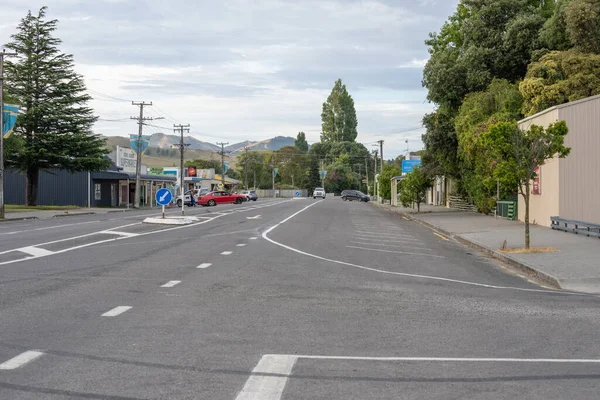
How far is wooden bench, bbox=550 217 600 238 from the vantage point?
71.3 ft

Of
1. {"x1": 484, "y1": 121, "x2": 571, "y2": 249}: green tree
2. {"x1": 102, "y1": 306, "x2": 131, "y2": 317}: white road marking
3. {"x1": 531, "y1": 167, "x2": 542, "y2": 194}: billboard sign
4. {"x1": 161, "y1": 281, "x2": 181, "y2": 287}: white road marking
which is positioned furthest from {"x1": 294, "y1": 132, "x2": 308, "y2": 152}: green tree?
{"x1": 102, "y1": 306, "x2": 131, "y2": 317}: white road marking

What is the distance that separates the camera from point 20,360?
6.16 m

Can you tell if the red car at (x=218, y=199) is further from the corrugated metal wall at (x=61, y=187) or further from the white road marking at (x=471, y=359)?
the white road marking at (x=471, y=359)

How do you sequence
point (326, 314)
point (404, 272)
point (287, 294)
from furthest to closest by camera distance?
point (404, 272), point (287, 294), point (326, 314)

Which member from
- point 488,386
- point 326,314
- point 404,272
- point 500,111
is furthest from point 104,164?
point 488,386

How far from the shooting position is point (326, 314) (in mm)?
8852

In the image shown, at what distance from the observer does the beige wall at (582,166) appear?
26062mm

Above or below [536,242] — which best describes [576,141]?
above

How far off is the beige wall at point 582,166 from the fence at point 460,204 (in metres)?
17.4

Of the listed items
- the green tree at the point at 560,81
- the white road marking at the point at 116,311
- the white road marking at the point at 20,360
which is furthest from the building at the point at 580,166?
the white road marking at the point at 20,360

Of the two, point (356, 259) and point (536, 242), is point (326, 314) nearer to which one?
point (356, 259)

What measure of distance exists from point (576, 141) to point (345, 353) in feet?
73.8

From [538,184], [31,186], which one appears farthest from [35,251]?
[31,186]

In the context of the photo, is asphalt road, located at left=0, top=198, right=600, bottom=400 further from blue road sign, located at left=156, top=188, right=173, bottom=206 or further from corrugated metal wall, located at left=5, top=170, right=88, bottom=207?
corrugated metal wall, located at left=5, top=170, right=88, bottom=207
